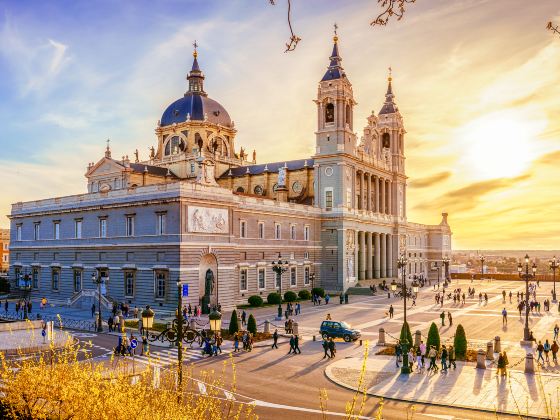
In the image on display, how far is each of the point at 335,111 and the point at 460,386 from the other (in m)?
55.3

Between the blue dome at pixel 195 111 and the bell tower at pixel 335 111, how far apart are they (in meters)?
18.5

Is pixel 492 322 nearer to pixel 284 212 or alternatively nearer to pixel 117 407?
pixel 284 212

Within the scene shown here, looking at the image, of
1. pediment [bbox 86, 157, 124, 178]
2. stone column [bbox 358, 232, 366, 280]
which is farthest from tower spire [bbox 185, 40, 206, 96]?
stone column [bbox 358, 232, 366, 280]

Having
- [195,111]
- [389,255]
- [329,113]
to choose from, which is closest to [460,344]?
[329,113]

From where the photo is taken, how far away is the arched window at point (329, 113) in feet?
253

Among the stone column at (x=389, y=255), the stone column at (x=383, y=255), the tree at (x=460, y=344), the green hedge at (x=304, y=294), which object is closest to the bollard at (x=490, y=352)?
the tree at (x=460, y=344)

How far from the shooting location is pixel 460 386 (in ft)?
80.7

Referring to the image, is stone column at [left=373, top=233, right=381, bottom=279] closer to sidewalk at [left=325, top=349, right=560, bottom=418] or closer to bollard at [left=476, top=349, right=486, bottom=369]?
sidewalk at [left=325, top=349, right=560, bottom=418]

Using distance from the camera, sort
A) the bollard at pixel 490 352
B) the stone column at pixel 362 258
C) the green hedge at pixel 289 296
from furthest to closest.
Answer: the stone column at pixel 362 258 < the green hedge at pixel 289 296 < the bollard at pixel 490 352

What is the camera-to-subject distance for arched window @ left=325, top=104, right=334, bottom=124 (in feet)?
253

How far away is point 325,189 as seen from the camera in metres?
75.5

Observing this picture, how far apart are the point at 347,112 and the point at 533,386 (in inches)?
2271

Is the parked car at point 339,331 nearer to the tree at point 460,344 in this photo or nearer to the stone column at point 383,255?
the tree at point 460,344

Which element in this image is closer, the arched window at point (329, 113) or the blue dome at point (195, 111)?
the arched window at point (329, 113)
